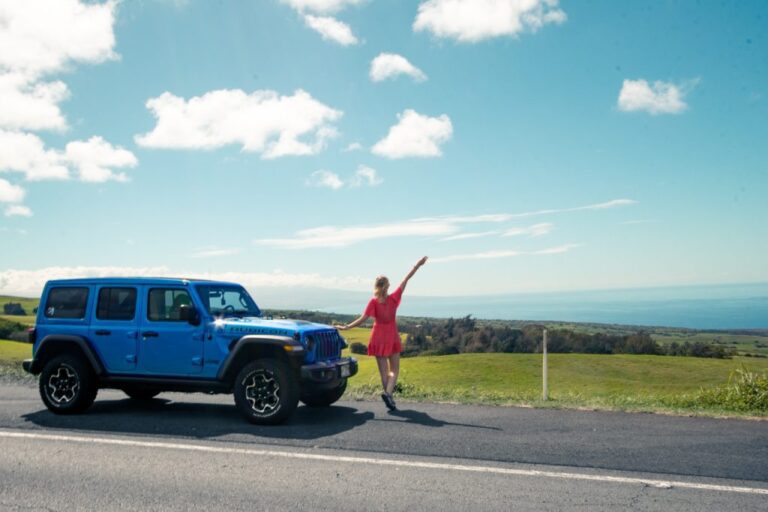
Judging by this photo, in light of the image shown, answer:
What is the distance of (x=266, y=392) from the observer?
818cm

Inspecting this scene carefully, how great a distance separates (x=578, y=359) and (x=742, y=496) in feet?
188

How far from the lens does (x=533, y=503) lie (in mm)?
4809

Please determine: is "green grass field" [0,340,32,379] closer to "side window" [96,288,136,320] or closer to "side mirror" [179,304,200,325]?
"side window" [96,288,136,320]

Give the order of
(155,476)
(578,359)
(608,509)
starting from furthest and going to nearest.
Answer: (578,359) < (155,476) < (608,509)

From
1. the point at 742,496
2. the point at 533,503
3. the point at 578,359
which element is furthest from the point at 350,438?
the point at 578,359

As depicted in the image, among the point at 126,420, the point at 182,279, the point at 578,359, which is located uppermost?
the point at 182,279

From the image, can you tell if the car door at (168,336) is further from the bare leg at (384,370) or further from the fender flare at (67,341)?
the bare leg at (384,370)

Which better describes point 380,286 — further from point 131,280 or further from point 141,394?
point 141,394

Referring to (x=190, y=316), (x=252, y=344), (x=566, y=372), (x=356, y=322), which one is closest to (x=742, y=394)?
(x=356, y=322)

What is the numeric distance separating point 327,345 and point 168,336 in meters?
2.41

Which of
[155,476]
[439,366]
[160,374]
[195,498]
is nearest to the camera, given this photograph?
[195,498]

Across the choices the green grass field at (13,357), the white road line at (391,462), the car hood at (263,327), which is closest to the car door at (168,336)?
the car hood at (263,327)

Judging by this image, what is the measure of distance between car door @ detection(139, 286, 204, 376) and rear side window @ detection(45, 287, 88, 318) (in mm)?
1177

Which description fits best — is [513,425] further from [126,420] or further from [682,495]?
[126,420]
